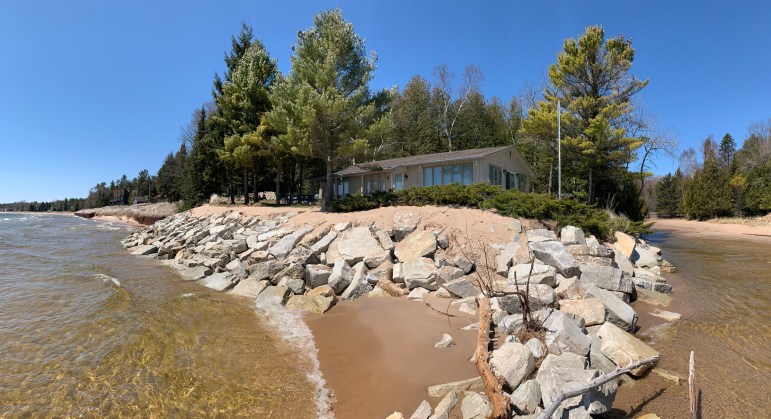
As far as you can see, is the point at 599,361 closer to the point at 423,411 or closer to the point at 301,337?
the point at 423,411

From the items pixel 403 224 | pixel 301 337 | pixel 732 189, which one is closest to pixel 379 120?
pixel 403 224

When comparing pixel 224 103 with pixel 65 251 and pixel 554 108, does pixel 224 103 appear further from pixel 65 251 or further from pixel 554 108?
pixel 554 108

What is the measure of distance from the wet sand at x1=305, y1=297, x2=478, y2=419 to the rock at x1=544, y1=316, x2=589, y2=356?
1122mm

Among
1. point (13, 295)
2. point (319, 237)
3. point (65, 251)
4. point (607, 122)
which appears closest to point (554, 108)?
point (607, 122)

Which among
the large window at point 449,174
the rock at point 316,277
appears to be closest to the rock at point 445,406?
the rock at point 316,277

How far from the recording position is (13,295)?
29.1 feet

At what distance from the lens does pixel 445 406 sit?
151 inches

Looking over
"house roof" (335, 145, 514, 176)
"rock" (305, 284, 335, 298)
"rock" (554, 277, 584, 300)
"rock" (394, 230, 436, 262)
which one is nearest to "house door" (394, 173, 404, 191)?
"house roof" (335, 145, 514, 176)

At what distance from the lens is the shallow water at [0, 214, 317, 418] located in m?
4.22

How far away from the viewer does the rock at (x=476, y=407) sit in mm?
3652

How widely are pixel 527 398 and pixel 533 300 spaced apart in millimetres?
2938

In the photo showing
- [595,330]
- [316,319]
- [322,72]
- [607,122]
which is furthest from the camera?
[607,122]

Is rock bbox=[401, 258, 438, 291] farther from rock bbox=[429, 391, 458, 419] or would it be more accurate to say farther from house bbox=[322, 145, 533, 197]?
house bbox=[322, 145, 533, 197]

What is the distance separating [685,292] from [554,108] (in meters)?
18.2
